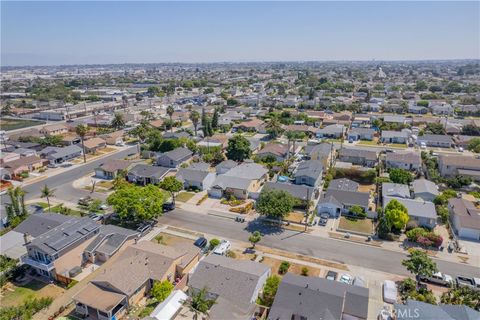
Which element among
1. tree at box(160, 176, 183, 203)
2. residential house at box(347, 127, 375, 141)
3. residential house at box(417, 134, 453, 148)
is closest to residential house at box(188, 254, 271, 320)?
tree at box(160, 176, 183, 203)

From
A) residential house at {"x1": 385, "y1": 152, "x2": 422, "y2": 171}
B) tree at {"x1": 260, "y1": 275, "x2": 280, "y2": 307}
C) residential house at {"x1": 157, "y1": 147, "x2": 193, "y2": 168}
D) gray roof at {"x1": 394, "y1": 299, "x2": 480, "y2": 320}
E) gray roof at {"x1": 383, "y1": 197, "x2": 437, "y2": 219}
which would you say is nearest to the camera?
gray roof at {"x1": 394, "y1": 299, "x2": 480, "y2": 320}

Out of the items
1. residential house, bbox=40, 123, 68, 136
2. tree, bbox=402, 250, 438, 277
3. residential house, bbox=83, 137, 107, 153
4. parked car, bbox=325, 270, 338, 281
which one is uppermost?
residential house, bbox=40, 123, 68, 136

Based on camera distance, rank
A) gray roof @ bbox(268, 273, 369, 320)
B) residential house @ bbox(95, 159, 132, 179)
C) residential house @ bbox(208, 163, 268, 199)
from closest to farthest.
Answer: gray roof @ bbox(268, 273, 369, 320) → residential house @ bbox(208, 163, 268, 199) → residential house @ bbox(95, 159, 132, 179)

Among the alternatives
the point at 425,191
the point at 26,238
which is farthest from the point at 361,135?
the point at 26,238

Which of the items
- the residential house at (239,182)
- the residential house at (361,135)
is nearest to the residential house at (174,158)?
the residential house at (239,182)

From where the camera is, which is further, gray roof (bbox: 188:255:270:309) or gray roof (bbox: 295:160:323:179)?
gray roof (bbox: 295:160:323:179)

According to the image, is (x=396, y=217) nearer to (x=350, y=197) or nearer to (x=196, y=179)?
(x=350, y=197)

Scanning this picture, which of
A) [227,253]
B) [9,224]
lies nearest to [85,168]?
[9,224]

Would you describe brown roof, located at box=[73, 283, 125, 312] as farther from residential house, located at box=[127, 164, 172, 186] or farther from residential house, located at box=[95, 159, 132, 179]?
residential house, located at box=[95, 159, 132, 179]
